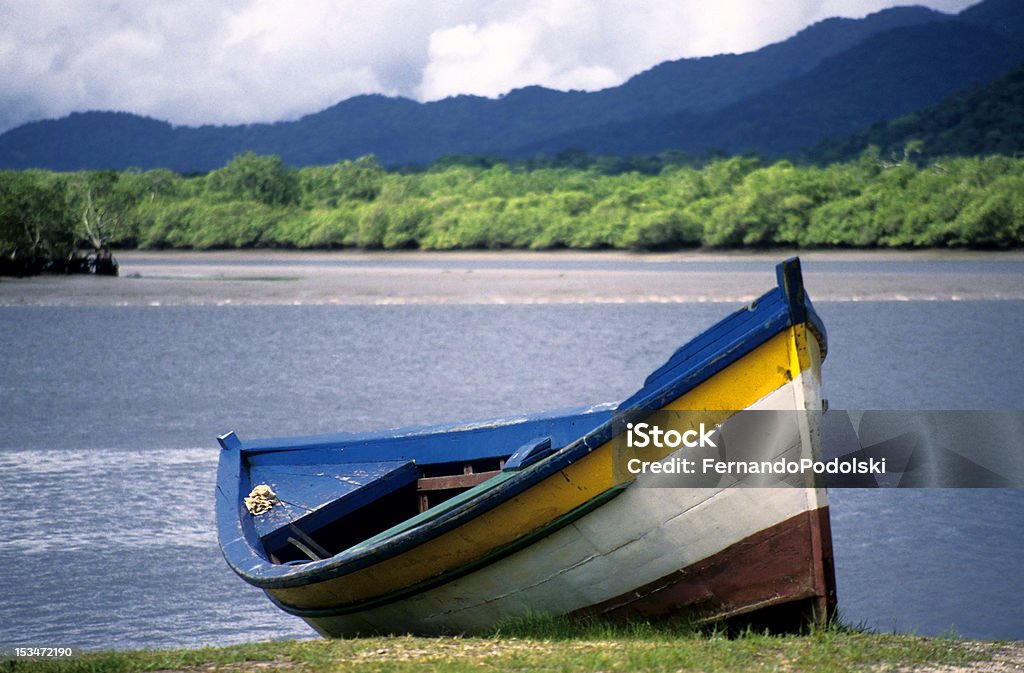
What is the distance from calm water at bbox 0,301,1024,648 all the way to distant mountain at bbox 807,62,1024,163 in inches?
3006

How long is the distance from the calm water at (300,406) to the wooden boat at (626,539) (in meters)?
2.76

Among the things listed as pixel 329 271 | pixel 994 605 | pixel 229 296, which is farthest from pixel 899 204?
pixel 994 605

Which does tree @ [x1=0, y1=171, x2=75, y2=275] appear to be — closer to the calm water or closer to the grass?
the calm water

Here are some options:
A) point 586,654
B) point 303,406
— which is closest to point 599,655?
point 586,654

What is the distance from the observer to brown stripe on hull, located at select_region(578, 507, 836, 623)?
25.8ft

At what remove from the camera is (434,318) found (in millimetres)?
50906

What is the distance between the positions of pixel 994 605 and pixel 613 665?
5.37 metres

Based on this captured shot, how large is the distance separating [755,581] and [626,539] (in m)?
0.86

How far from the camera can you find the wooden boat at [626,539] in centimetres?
769

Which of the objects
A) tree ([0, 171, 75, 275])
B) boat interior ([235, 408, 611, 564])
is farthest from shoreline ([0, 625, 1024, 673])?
tree ([0, 171, 75, 275])

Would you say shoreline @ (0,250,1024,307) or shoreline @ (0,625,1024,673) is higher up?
shoreline @ (0,250,1024,307)

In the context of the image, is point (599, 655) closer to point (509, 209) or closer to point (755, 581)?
point (755, 581)

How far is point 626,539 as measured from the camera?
7988 mm

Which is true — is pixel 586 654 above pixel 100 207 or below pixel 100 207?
below
